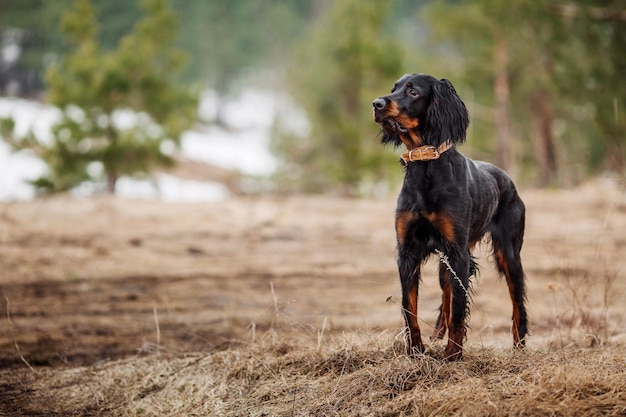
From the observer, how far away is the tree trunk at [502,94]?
16.1m

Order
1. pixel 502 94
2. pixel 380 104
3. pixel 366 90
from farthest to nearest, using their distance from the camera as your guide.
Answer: pixel 502 94
pixel 366 90
pixel 380 104

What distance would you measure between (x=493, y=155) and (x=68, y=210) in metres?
12.4

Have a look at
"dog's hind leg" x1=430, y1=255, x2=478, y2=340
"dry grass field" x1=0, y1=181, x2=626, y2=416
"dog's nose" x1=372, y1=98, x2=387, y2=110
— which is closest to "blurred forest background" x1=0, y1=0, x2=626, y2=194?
"dry grass field" x1=0, y1=181, x2=626, y2=416

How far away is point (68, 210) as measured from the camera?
1138 cm

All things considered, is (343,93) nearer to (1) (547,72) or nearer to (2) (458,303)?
(1) (547,72)

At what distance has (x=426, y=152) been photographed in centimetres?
337

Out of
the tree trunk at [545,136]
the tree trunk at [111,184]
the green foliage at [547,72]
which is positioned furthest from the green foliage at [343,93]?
the tree trunk at [111,184]

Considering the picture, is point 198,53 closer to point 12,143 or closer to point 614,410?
point 12,143

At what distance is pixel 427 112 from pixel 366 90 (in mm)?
10935

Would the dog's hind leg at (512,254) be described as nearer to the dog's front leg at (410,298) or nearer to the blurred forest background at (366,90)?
the dog's front leg at (410,298)

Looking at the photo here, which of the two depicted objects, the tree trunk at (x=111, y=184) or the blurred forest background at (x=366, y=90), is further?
the tree trunk at (x=111, y=184)

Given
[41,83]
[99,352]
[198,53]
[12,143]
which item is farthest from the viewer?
[198,53]

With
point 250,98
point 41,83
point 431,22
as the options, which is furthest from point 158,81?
point 250,98

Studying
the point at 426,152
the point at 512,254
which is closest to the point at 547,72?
the point at 512,254
